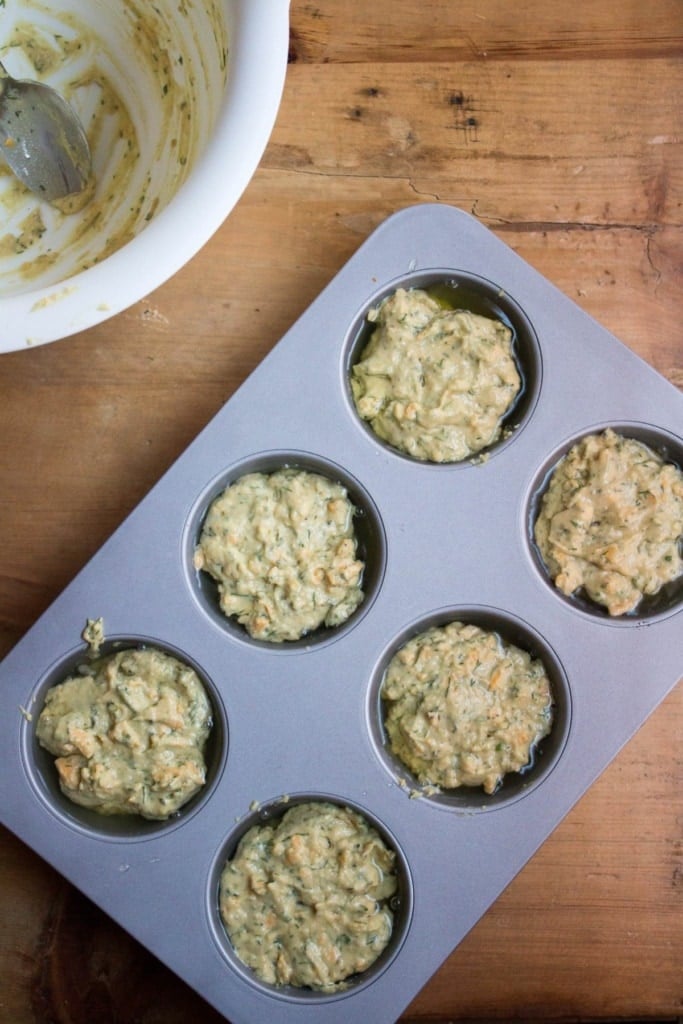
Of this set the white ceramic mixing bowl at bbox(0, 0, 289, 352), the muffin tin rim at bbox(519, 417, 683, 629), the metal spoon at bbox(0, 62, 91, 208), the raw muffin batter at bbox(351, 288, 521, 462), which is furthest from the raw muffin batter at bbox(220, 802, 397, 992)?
the metal spoon at bbox(0, 62, 91, 208)

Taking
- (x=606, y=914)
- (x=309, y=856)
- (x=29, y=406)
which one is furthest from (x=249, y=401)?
(x=606, y=914)

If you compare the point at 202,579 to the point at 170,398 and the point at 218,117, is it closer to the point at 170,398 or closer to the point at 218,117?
the point at 170,398

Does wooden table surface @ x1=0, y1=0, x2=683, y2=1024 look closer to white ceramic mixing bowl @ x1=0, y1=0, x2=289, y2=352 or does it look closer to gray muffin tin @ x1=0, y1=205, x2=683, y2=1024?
gray muffin tin @ x1=0, y1=205, x2=683, y2=1024

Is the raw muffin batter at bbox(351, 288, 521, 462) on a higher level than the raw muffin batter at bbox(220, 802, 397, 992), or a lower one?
higher

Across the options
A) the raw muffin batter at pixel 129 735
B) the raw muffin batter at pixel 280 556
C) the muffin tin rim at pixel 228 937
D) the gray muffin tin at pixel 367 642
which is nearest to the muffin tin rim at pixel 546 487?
the gray muffin tin at pixel 367 642

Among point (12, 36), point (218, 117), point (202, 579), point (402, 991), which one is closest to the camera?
point (218, 117)

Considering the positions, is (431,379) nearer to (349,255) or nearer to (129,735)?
(349,255)

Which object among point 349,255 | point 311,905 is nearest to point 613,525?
point 349,255
